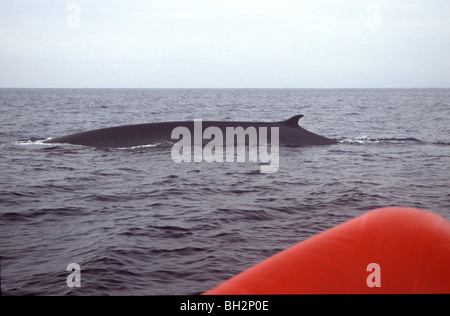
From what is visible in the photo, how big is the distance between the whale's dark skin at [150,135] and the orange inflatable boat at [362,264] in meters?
15.9

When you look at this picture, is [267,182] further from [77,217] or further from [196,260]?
[196,260]

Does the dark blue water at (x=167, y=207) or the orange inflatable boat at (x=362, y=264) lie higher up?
the orange inflatable boat at (x=362, y=264)

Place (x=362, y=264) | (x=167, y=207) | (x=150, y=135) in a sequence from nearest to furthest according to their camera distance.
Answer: (x=362, y=264)
(x=167, y=207)
(x=150, y=135)

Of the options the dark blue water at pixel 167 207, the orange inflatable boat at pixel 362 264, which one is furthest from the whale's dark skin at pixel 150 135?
the orange inflatable boat at pixel 362 264

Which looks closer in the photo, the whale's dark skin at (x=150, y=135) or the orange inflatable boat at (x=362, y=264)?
the orange inflatable boat at (x=362, y=264)

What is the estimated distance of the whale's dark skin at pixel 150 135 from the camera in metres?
18.8

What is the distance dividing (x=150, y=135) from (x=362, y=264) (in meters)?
16.6

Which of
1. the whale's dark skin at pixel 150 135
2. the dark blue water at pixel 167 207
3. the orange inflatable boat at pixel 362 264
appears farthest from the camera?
the whale's dark skin at pixel 150 135

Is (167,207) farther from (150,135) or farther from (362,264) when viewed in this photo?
(150,135)

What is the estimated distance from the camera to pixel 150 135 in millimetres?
19328

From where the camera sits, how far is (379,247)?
129 inches

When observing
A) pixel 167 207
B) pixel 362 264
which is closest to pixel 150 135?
pixel 167 207

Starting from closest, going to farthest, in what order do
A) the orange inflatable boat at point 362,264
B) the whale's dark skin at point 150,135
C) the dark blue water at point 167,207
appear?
1. the orange inflatable boat at point 362,264
2. the dark blue water at point 167,207
3. the whale's dark skin at point 150,135

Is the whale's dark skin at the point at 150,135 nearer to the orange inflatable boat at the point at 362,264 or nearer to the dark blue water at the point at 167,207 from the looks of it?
the dark blue water at the point at 167,207
